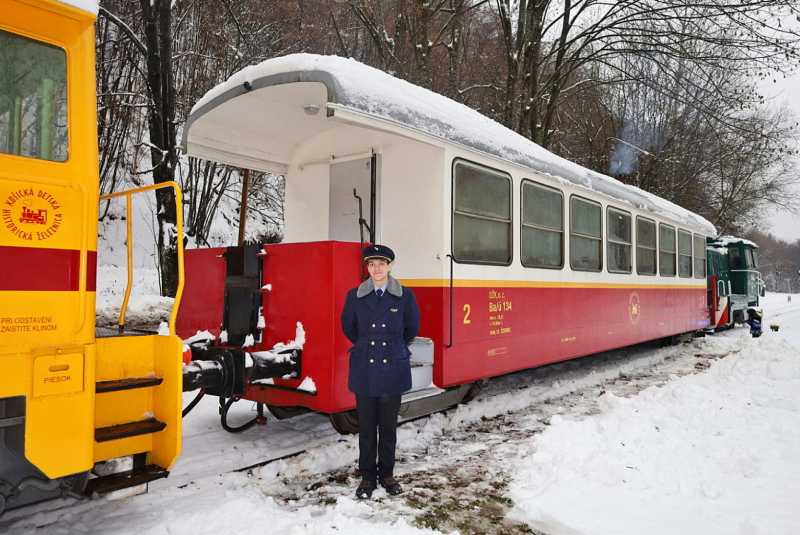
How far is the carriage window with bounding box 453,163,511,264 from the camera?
536 cm

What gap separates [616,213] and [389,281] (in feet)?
19.0

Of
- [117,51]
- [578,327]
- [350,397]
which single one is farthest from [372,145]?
[117,51]

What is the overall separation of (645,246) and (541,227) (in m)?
4.11

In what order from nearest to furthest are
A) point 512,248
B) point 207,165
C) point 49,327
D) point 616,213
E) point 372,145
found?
point 49,327 < point 372,145 < point 512,248 < point 616,213 < point 207,165

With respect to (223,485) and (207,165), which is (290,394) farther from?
(207,165)

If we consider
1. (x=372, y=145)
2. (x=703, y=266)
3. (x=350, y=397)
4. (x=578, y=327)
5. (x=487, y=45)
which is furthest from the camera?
(x=487, y=45)

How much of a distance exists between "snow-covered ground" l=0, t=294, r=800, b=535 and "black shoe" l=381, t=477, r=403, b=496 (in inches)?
2.1

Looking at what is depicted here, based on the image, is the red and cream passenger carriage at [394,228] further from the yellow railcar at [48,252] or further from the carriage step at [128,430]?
the yellow railcar at [48,252]

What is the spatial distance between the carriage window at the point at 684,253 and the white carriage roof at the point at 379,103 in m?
5.95

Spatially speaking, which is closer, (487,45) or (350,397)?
(350,397)

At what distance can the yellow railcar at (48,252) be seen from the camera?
262 centimetres

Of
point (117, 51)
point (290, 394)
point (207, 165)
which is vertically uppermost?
point (117, 51)

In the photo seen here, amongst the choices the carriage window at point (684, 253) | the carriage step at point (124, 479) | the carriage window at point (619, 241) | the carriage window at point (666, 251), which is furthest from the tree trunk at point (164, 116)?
the carriage window at point (684, 253)

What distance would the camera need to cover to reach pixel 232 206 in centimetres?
2431
